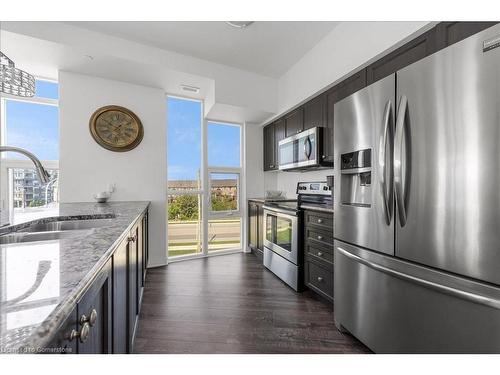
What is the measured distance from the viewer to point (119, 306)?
3.48 feet

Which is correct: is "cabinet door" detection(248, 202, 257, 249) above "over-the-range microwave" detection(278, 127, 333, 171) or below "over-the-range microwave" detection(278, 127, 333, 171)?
below

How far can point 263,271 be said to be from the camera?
3107mm

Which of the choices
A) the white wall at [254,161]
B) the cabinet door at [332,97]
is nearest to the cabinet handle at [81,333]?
the cabinet door at [332,97]

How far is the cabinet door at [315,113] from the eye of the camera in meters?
2.66

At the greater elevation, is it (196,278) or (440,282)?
(440,282)

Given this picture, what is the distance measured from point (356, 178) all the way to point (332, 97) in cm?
129

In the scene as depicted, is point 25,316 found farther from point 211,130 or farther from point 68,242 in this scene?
point 211,130

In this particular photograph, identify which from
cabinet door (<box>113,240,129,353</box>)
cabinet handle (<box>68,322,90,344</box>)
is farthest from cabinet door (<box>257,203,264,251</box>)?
cabinet handle (<box>68,322,90,344</box>)

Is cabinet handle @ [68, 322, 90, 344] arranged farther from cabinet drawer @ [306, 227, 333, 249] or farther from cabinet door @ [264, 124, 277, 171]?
cabinet door @ [264, 124, 277, 171]

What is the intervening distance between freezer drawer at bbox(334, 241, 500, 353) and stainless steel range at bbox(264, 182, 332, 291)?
0.74 m

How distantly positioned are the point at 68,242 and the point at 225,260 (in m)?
2.92

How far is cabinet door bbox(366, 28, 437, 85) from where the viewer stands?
1.55 meters

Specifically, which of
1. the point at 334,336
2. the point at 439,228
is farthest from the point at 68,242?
the point at 334,336
